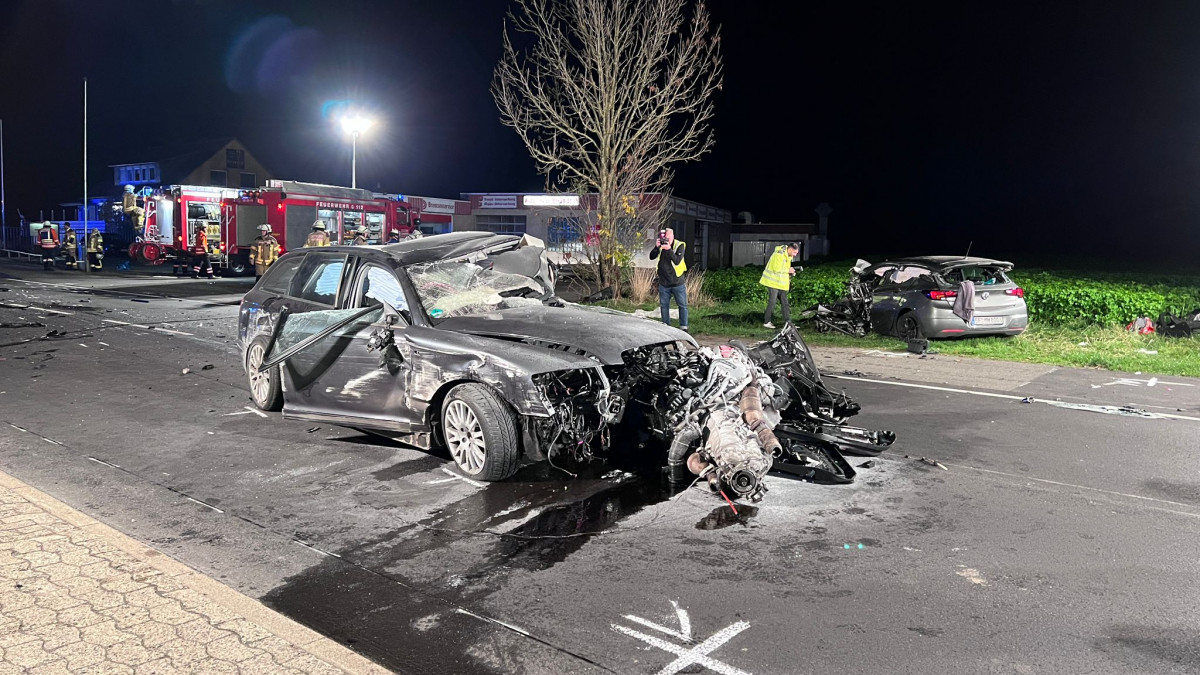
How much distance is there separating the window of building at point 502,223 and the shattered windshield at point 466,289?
33.0 metres

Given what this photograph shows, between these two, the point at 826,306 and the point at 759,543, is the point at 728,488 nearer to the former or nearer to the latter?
the point at 759,543

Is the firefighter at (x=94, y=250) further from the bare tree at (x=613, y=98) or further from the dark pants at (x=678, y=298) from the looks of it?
the dark pants at (x=678, y=298)

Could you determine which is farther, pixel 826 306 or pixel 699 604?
pixel 826 306

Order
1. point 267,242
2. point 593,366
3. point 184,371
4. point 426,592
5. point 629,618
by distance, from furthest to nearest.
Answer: point 267,242 < point 184,371 < point 593,366 < point 426,592 < point 629,618

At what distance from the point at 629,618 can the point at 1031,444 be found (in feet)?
15.6

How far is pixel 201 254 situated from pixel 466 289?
25539 millimetres

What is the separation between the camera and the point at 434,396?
604cm

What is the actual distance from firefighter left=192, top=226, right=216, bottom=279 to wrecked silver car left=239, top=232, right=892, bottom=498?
23947mm

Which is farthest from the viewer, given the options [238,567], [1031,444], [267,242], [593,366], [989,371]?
[267,242]

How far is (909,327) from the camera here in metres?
13.1

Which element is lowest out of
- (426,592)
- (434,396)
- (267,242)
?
(426,592)

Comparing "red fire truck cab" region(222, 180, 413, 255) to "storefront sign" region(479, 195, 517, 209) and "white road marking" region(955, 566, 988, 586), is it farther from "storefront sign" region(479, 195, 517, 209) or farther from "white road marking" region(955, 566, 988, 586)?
"white road marking" region(955, 566, 988, 586)

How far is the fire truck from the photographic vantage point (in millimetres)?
28344

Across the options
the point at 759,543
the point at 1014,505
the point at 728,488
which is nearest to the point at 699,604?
the point at 759,543
